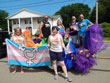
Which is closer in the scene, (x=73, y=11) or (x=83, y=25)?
(x=83, y=25)

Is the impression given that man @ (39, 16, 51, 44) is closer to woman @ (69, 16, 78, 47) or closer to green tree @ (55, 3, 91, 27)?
woman @ (69, 16, 78, 47)

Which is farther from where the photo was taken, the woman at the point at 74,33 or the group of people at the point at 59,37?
the woman at the point at 74,33

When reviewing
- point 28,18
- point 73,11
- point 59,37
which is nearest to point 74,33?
point 59,37

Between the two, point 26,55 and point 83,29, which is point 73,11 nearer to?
point 83,29

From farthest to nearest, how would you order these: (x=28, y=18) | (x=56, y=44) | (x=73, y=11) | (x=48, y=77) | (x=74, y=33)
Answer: (x=73, y=11) → (x=28, y=18) → (x=74, y=33) → (x=48, y=77) → (x=56, y=44)

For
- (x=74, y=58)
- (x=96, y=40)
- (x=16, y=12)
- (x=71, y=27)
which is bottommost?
(x=74, y=58)

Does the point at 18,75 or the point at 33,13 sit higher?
the point at 33,13

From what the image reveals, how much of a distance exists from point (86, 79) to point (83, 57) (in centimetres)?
71

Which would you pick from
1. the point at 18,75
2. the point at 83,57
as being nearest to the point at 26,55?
the point at 18,75

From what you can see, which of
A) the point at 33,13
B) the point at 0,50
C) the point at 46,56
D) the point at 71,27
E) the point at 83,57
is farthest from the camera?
the point at 33,13

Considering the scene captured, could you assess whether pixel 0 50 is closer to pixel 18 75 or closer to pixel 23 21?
pixel 18 75

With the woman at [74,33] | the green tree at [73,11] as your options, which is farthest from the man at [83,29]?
the green tree at [73,11]

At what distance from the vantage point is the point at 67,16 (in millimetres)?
58906

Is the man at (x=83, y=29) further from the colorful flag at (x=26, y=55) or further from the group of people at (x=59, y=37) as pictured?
the colorful flag at (x=26, y=55)
